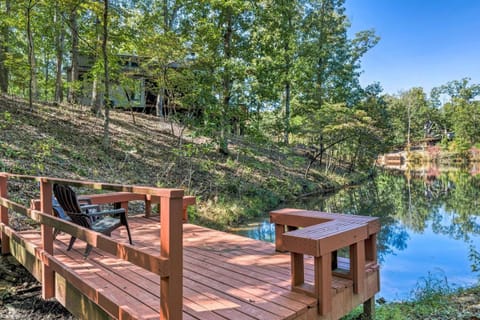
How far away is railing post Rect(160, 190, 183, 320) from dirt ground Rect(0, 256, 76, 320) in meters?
2.26

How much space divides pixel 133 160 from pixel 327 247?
8529mm

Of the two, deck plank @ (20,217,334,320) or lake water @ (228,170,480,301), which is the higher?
deck plank @ (20,217,334,320)

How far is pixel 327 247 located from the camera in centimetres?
247

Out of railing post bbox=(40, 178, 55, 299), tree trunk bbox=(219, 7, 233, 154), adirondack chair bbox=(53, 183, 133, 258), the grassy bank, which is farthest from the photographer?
tree trunk bbox=(219, 7, 233, 154)

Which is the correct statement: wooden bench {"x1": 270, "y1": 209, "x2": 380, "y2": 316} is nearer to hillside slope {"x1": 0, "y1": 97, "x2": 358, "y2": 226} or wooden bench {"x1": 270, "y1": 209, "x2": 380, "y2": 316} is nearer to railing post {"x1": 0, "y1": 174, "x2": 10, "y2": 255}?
railing post {"x1": 0, "y1": 174, "x2": 10, "y2": 255}

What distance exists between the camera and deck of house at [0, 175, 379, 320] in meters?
2.02

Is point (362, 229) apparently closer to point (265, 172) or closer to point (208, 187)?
point (208, 187)

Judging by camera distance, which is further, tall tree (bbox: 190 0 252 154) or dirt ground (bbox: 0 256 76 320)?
tall tree (bbox: 190 0 252 154)

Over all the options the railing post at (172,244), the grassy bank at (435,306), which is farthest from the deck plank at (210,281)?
the grassy bank at (435,306)

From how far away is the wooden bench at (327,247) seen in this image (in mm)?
2473

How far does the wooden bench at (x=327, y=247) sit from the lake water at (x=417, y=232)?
2.28 meters

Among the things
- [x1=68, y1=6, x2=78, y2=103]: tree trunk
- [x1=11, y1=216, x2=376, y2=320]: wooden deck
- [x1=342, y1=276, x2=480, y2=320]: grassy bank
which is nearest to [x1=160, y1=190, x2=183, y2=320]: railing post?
[x1=11, y1=216, x2=376, y2=320]: wooden deck

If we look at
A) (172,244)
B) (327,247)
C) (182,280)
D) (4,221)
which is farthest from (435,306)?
(4,221)

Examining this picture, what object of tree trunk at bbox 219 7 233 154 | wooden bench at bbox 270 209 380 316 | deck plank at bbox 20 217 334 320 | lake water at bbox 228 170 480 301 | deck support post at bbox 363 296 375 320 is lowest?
lake water at bbox 228 170 480 301
